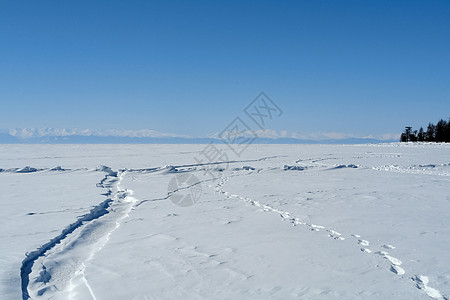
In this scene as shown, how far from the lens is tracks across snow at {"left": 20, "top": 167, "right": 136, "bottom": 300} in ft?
11.4

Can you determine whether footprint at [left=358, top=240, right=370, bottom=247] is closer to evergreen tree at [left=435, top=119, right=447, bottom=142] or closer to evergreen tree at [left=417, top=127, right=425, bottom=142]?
evergreen tree at [left=435, top=119, right=447, bottom=142]

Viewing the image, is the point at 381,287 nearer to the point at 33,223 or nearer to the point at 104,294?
the point at 104,294

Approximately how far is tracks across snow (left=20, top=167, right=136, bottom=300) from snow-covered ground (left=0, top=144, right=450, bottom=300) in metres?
0.02

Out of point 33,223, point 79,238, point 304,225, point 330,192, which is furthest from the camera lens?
point 330,192

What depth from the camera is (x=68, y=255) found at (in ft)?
14.7

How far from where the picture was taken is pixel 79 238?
5.20m

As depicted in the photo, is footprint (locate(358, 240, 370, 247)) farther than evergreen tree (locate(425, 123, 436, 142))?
No

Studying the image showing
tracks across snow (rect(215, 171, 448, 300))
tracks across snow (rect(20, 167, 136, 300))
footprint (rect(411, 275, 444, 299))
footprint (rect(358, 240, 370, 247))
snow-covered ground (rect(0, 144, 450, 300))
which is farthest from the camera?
footprint (rect(358, 240, 370, 247))

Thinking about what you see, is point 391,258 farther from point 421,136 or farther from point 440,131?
point 421,136

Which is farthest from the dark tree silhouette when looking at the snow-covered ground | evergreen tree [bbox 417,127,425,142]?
the snow-covered ground

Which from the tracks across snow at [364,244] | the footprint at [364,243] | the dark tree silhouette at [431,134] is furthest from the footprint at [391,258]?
the dark tree silhouette at [431,134]

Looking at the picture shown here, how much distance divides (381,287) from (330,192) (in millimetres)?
5814

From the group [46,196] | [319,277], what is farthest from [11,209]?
[319,277]

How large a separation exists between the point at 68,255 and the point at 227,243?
6.84 feet
